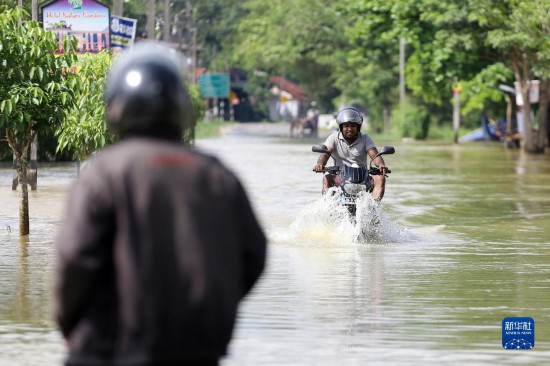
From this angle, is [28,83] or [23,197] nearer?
[28,83]

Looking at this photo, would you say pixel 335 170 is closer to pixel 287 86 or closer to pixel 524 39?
pixel 524 39

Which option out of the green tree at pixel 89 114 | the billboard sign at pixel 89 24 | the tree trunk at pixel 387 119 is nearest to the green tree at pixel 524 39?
the billboard sign at pixel 89 24

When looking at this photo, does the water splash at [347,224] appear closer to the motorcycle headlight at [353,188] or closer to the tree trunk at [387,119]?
the motorcycle headlight at [353,188]

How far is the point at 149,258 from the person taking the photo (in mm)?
4305

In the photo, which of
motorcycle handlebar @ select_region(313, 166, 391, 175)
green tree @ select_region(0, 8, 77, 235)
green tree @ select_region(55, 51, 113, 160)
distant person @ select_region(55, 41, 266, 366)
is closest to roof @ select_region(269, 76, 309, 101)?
green tree @ select_region(55, 51, 113, 160)

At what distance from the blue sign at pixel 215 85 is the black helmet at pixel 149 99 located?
386 feet

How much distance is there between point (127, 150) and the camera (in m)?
4.43

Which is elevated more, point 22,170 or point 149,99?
point 149,99

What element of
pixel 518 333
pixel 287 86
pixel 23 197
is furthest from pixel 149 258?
pixel 287 86

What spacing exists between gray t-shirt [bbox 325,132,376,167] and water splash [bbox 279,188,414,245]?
391 mm

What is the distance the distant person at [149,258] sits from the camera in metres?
4.31

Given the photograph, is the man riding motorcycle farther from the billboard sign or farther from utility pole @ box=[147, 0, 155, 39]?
utility pole @ box=[147, 0, 155, 39]

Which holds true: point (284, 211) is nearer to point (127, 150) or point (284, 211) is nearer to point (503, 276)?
point (503, 276)

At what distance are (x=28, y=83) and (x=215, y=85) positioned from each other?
10706 centimetres
